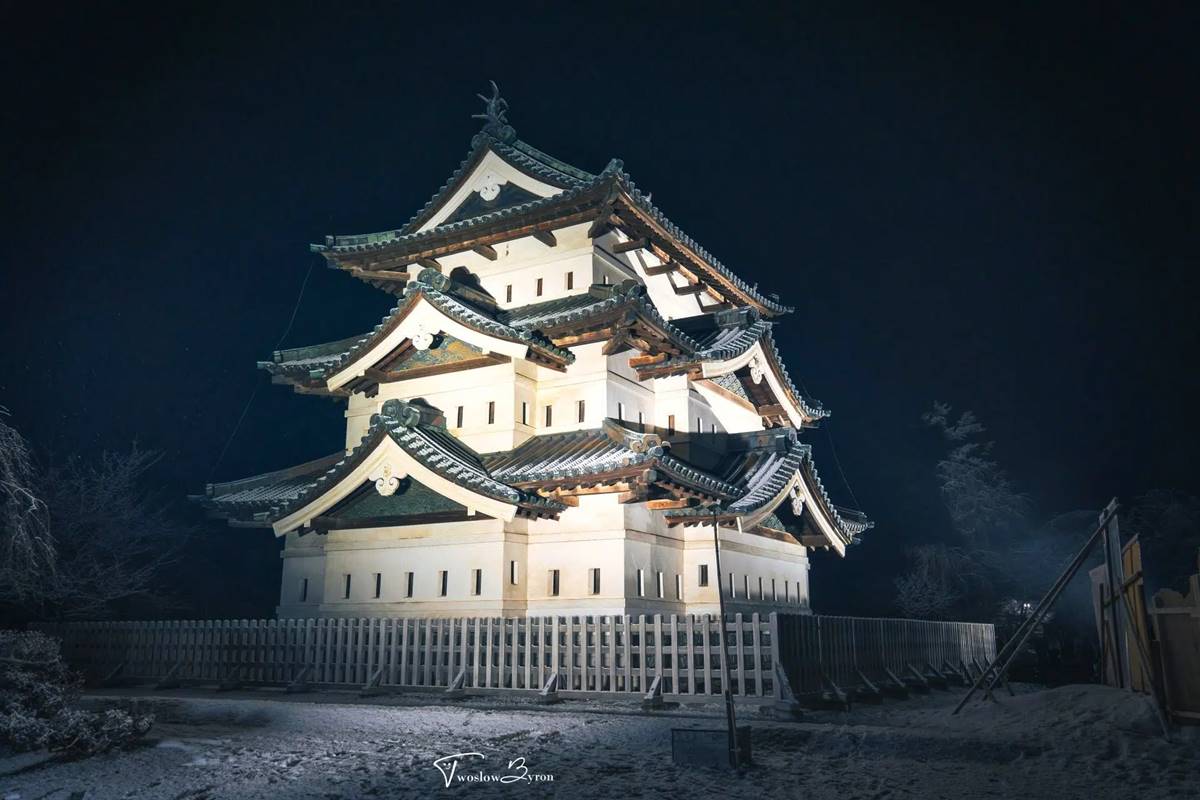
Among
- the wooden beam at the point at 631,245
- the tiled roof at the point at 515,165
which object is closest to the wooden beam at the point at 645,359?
the wooden beam at the point at 631,245

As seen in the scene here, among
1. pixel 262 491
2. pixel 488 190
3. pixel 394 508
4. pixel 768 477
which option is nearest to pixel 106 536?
pixel 262 491

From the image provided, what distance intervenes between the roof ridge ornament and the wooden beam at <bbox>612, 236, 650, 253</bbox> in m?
4.91

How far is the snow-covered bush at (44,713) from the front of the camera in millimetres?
9859

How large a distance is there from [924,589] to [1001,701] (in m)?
33.7

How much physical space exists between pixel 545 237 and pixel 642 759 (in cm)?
1572

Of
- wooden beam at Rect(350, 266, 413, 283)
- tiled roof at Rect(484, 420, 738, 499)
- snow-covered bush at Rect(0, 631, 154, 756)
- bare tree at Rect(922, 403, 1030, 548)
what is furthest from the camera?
bare tree at Rect(922, 403, 1030, 548)

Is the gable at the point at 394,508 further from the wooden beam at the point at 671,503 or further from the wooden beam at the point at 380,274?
the wooden beam at the point at 380,274

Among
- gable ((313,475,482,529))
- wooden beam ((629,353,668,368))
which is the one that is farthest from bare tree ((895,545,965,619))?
gable ((313,475,482,529))

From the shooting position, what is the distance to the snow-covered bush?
9859 millimetres

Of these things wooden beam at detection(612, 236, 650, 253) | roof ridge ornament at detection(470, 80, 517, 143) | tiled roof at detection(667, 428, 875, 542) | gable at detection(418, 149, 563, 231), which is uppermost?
roof ridge ornament at detection(470, 80, 517, 143)

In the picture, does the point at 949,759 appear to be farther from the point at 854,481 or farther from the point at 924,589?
the point at 854,481

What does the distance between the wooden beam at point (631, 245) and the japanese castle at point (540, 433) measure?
0.08m

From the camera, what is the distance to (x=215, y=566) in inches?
1329

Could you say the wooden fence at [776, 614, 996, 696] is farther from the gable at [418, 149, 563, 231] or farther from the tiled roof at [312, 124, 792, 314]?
the gable at [418, 149, 563, 231]
